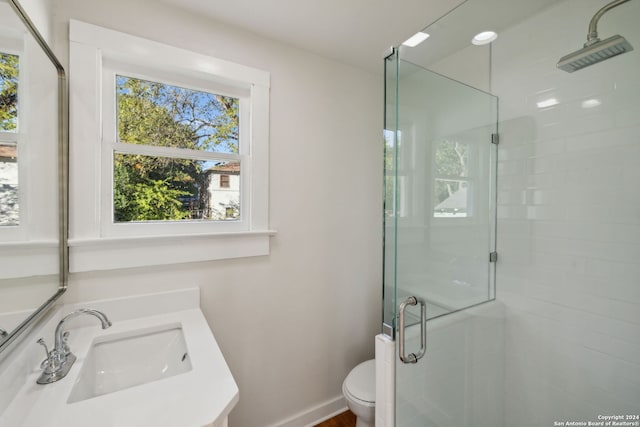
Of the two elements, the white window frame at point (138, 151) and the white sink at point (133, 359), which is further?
the white window frame at point (138, 151)

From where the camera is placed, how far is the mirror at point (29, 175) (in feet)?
2.35

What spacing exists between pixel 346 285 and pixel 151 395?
1359mm

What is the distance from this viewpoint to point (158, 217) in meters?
1.43

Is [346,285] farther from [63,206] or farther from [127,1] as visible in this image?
[127,1]

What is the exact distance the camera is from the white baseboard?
1715mm

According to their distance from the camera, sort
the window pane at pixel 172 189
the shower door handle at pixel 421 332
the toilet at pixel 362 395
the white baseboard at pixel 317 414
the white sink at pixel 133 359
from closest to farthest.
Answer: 1. the white sink at pixel 133 359
2. the shower door handle at pixel 421 332
3. the window pane at pixel 172 189
4. the toilet at pixel 362 395
5. the white baseboard at pixel 317 414

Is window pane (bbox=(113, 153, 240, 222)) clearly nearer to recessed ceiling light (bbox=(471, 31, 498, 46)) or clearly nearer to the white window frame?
the white window frame

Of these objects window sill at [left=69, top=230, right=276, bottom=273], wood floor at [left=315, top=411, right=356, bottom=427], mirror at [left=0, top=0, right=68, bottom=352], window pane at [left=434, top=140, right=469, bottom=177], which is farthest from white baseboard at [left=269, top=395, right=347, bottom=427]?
window pane at [left=434, top=140, right=469, bottom=177]

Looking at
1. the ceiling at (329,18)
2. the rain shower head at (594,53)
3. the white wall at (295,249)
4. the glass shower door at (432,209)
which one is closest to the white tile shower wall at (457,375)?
the glass shower door at (432,209)

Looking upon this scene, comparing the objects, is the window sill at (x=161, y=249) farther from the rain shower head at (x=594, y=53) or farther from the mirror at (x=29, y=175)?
the rain shower head at (x=594, y=53)

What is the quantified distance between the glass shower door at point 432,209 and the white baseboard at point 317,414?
2.58ft

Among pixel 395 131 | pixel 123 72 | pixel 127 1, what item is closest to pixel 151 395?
pixel 395 131

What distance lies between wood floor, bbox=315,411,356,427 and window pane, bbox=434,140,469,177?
5.59 feet

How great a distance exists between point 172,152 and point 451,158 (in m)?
Answer: 1.47
